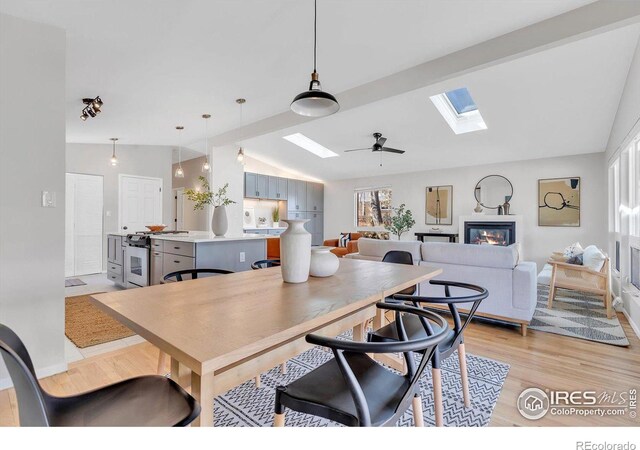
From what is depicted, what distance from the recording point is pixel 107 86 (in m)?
3.11

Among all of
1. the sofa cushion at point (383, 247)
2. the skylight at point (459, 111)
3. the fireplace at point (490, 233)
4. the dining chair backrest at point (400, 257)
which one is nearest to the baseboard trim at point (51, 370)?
the dining chair backrest at point (400, 257)

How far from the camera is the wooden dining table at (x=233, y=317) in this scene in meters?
0.84

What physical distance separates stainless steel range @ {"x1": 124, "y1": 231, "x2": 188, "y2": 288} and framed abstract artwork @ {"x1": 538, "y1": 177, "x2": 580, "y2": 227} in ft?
21.6

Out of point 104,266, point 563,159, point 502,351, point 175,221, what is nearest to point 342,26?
point 502,351

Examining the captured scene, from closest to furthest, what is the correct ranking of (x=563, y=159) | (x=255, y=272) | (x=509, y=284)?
(x=255, y=272)
(x=509, y=284)
(x=563, y=159)

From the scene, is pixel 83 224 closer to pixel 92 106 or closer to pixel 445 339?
pixel 92 106

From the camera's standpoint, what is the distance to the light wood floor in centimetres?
170

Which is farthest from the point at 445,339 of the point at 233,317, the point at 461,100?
the point at 461,100

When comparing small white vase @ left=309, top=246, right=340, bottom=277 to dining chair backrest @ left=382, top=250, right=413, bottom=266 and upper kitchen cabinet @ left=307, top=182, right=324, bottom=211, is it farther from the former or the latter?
upper kitchen cabinet @ left=307, top=182, right=324, bottom=211

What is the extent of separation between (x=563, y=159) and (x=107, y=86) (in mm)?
6990

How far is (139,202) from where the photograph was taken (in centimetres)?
620

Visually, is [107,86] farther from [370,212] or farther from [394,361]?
[370,212]

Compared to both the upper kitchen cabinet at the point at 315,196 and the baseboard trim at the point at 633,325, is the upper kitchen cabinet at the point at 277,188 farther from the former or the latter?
the baseboard trim at the point at 633,325
